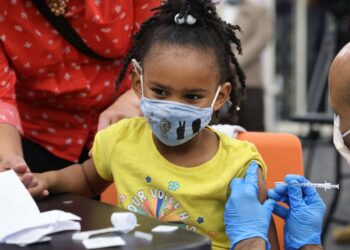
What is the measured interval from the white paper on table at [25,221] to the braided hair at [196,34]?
0.54 m

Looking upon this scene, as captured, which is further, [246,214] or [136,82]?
[136,82]

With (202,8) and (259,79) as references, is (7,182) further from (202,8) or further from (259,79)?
(259,79)

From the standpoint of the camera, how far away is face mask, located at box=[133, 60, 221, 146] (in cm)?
178

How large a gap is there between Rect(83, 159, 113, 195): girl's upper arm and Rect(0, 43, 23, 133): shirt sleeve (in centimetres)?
21

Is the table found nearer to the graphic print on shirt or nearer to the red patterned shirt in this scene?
the graphic print on shirt

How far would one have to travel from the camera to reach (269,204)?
1.72 m

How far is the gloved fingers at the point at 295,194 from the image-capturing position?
5.69 feet

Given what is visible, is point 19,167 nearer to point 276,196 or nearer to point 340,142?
point 276,196

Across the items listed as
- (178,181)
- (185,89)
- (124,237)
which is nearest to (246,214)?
(178,181)

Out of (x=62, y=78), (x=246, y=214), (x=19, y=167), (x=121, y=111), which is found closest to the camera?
(x=246, y=214)

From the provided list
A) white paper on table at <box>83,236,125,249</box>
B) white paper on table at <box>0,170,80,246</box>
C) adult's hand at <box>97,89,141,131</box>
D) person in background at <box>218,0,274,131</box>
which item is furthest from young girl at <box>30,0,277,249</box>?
person in background at <box>218,0,274,131</box>

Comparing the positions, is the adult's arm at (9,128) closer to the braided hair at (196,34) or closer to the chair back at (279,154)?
the braided hair at (196,34)

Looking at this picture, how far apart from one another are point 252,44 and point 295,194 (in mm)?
4238

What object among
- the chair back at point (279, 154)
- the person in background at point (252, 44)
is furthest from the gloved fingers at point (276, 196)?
the person in background at point (252, 44)
